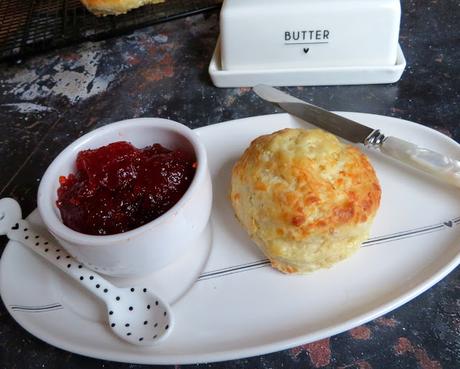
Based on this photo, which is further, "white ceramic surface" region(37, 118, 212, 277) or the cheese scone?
the cheese scone

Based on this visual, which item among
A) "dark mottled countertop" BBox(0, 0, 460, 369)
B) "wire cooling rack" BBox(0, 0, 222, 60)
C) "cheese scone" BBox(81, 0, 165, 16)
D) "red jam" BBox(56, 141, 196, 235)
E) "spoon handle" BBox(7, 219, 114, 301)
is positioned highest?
"red jam" BBox(56, 141, 196, 235)

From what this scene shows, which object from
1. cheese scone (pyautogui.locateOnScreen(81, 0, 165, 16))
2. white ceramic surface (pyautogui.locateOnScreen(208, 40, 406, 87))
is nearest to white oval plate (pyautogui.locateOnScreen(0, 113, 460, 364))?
white ceramic surface (pyautogui.locateOnScreen(208, 40, 406, 87))

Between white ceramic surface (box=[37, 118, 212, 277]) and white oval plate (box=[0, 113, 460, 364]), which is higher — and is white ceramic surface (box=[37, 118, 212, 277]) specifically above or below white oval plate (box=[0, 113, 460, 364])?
above

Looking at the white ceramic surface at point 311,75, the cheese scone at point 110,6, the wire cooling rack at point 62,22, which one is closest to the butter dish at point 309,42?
the white ceramic surface at point 311,75

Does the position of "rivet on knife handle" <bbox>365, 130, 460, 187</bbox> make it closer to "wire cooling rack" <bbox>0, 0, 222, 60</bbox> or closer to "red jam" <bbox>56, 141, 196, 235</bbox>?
"red jam" <bbox>56, 141, 196, 235</bbox>

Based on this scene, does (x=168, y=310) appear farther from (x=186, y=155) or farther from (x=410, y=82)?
(x=410, y=82)

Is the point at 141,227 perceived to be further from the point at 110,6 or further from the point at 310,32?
the point at 110,6

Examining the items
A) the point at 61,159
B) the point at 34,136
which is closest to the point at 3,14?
the point at 34,136
